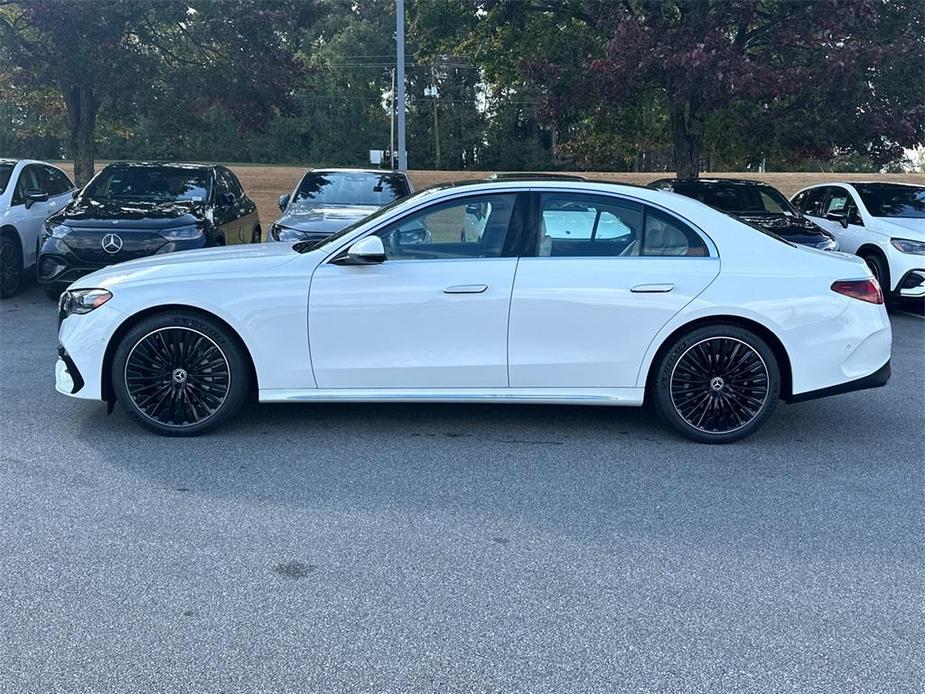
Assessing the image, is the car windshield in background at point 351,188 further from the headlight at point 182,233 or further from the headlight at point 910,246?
the headlight at point 910,246

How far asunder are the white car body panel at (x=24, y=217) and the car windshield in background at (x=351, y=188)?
3.19 meters

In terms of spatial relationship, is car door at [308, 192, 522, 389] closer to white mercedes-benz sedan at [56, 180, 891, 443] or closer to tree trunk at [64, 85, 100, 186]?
white mercedes-benz sedan at [56, 180, 891, 443]

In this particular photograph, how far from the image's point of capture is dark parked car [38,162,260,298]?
9555mm

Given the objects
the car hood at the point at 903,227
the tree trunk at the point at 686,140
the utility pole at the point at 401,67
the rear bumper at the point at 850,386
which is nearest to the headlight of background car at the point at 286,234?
the utility pole at the point at 401,67

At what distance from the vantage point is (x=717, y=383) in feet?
18.3

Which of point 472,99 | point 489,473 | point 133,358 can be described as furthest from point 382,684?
point 472,99

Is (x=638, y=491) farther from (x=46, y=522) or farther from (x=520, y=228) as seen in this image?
(x=46, y=522)

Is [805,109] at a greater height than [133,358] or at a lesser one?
greater

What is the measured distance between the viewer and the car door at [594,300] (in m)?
5.46

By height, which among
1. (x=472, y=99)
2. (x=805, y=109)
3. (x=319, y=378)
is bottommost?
(x=319, y=378)

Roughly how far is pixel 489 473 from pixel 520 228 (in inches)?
61.0

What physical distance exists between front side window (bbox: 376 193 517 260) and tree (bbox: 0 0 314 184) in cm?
1046

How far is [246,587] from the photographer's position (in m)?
3.74

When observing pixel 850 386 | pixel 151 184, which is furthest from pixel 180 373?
pixel 151 184
